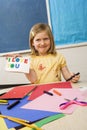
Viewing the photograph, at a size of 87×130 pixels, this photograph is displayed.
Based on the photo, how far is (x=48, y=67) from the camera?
1511mm

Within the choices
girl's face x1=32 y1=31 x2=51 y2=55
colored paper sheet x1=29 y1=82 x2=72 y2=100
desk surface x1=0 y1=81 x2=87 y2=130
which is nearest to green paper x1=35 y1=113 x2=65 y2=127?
desk surface x1=0 y1=81 x2=87 y2=130

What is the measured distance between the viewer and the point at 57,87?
1.08 m

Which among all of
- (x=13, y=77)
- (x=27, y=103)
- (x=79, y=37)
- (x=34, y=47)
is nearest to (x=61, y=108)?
(x=27, y=103)

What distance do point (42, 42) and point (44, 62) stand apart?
0.46 ft

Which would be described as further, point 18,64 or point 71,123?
point 18,64

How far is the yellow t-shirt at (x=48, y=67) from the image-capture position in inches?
58.1

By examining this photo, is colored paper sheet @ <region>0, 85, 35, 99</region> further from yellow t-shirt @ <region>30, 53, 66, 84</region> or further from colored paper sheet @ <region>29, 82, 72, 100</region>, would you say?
yellow t-shirt @ <region>30, 53, 66, 84</region>

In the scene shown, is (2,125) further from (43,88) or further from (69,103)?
(43,88)

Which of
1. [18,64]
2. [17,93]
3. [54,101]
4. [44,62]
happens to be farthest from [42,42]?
[54,101]

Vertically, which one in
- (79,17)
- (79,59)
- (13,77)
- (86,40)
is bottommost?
(13,77)

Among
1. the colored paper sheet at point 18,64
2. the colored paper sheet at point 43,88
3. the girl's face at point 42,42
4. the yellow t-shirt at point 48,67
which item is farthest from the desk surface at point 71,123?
the girl's face at point 42,42

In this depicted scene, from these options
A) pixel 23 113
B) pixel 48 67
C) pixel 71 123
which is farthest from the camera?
pixel 48 67

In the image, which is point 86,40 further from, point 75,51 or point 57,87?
point 57,87

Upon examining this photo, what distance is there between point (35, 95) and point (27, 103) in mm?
91
